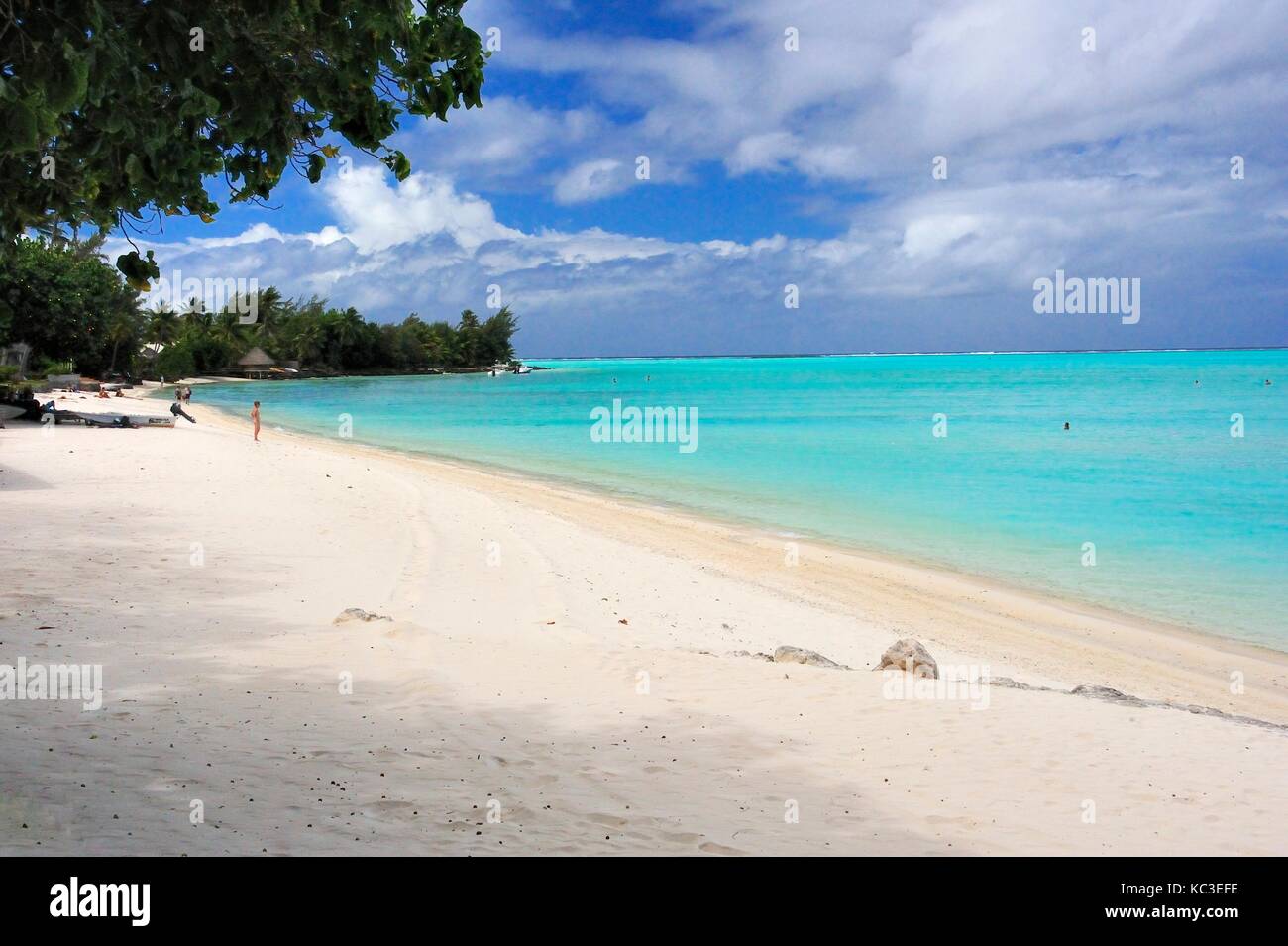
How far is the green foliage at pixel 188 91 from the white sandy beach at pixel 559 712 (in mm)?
2870

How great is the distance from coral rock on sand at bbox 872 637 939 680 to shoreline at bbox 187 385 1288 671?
20.7 ft

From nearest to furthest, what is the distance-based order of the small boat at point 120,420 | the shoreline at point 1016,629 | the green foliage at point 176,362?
1. the shoreline at point 1016,629
2. the small boat at point 120,420
3. the green foliage at point 176,362

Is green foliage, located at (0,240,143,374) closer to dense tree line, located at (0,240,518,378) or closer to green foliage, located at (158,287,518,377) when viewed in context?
dense tree line, located at (0,240,518,378)

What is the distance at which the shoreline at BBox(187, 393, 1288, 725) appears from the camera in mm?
10945

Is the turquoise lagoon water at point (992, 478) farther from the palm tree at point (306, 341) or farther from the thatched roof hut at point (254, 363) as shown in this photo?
the palm tree at point (306, 341)

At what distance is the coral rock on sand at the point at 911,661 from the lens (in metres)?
8.94

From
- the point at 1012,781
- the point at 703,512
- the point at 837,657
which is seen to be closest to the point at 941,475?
the point at 703,512

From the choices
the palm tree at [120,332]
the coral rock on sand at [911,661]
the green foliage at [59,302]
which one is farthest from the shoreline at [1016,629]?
the palm tree at [120,332]

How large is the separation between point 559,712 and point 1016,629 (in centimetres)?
829

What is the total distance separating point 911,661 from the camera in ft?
29.6

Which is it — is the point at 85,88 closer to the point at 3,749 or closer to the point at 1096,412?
the point at 3,749

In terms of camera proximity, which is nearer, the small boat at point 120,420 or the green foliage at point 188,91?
the green foliage at point 188,91

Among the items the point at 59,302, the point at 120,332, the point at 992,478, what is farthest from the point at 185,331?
the point at 992,478

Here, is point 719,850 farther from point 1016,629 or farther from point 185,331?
point 185,331
